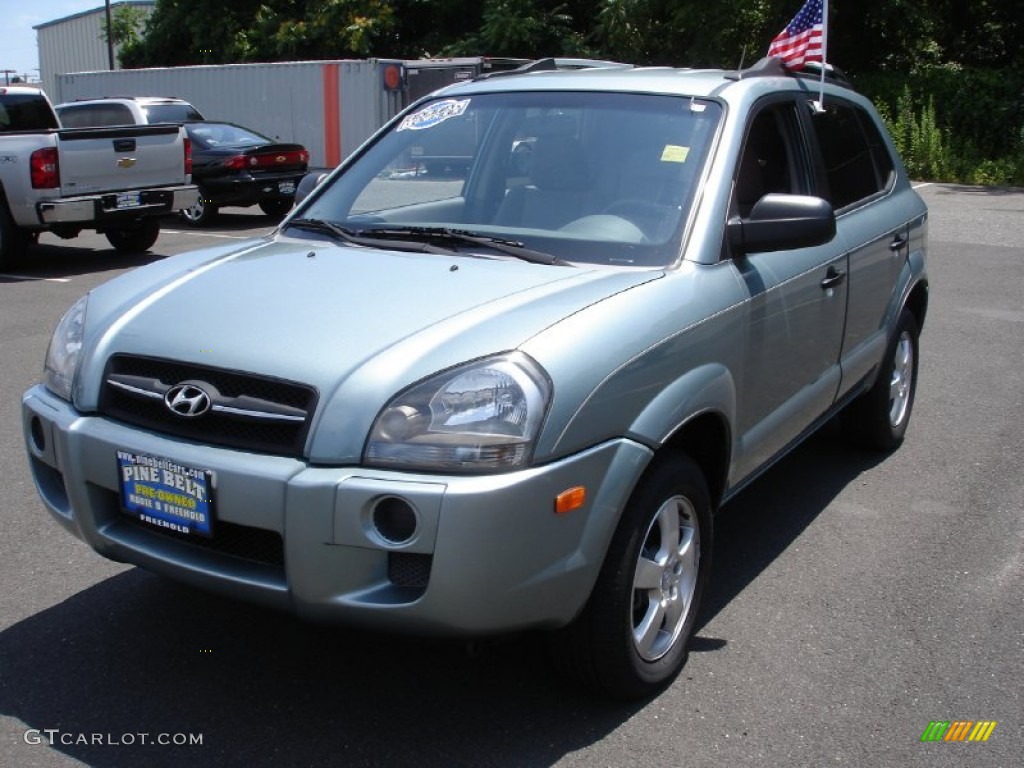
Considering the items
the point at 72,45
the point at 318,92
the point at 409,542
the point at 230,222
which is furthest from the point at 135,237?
the point at 72,45

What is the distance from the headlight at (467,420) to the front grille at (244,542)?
1.26 feet

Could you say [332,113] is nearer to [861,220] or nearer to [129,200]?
[129,200]

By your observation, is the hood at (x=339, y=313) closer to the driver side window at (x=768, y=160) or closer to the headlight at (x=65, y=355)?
the headlight at (x=65, y=355)

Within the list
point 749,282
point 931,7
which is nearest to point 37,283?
point 749,282

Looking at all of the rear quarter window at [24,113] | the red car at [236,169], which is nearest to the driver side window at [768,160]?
the rear quarter window at [24,113]

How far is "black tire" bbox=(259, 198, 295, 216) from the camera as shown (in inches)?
670

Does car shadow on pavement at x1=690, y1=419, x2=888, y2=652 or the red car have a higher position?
the red car

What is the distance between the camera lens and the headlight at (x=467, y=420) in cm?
273

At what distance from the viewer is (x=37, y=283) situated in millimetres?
11188

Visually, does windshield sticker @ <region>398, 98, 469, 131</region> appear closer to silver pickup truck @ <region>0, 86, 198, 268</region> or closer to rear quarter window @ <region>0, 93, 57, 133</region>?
silver pickup truck @ <region>0, 86, 198, 268</region>

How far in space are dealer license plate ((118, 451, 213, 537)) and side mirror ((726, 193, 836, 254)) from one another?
184 cm

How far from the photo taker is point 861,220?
16.1ft

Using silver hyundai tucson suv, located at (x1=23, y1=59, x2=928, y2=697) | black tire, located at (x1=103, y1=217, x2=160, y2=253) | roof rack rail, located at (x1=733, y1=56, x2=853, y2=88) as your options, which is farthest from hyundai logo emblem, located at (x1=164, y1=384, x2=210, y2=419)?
black tire, located at (x1=103, y1=217, x2=160, y2=253)

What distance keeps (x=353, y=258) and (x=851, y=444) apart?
3.15m
